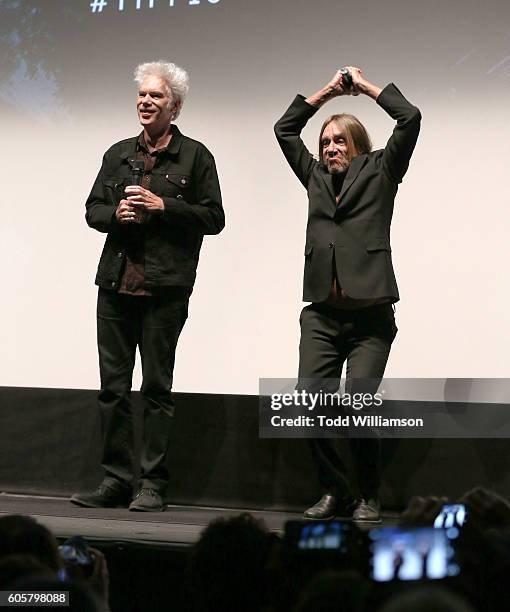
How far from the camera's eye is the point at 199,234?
11.3 feet

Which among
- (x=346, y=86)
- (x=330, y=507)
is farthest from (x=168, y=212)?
(x=330, y=507)

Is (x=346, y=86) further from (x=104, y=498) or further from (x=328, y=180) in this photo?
(x=104, y=498)

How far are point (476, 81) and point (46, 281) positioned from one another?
6.78ft

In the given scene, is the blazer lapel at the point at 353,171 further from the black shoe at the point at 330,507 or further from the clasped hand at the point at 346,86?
the black shoe at the point at 330,507

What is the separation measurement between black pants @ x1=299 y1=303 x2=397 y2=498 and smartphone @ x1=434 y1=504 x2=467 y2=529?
1104mm

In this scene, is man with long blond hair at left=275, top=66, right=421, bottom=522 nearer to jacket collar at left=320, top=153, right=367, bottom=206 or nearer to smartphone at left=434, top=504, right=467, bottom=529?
jacket collar at left=320, top=153, right=367, bottom=206

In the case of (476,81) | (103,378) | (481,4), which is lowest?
(103,378)

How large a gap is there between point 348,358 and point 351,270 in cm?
29

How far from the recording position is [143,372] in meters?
3.39

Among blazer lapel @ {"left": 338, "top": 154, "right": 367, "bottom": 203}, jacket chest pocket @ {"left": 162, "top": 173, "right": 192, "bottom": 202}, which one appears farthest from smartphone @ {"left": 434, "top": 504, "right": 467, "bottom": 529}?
jacket chest pocket @ {"left": 162, "top": 173, "right": 192, "bottom": 202}

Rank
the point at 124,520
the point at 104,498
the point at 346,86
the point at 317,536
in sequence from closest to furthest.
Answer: the point at 317,536 < the point at 124,520 < the point at 346,86 < the point at 104,498

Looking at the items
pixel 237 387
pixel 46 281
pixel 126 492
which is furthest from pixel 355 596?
pixel 46 281

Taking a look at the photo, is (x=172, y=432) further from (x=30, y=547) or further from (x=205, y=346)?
(x=30, y=547)

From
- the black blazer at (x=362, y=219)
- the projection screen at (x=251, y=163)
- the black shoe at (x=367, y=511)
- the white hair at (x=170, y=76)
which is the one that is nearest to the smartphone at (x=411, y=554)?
the black shoe at (x=367, y=511)
